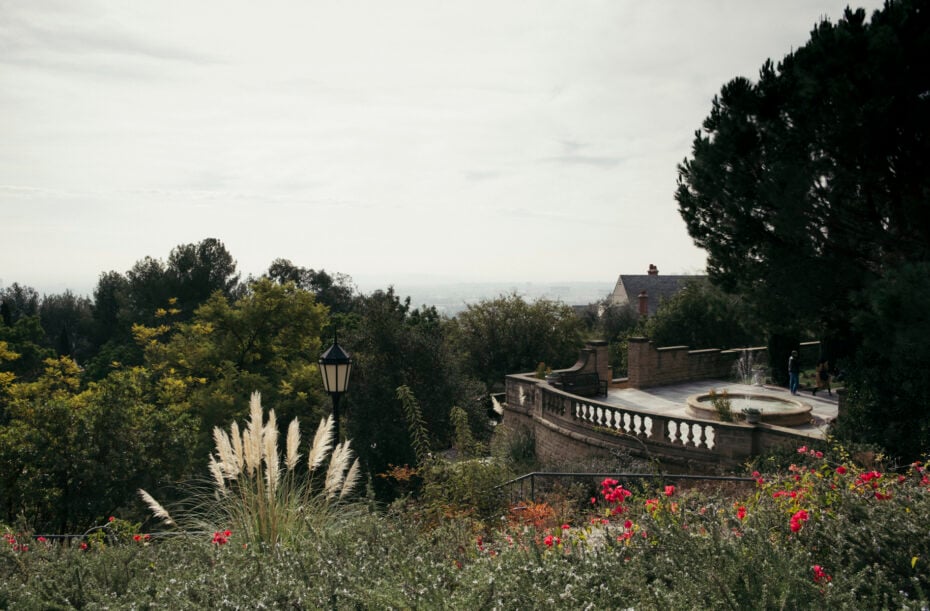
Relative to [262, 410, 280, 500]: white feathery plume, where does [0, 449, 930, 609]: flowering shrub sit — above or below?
below

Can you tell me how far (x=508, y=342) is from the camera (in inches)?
1167

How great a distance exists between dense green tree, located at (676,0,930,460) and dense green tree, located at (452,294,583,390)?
15.8 meters

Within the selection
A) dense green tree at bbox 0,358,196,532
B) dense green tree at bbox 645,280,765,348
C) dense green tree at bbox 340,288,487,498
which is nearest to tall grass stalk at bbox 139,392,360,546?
dense green tree at bbox 0,358,196,532

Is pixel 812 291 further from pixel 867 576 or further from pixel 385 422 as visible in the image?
pixel 385 422

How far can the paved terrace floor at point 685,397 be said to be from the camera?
1573 centimetres

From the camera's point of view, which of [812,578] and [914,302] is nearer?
[812,578]

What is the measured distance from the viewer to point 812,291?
39.6ft

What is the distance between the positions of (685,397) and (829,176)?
26.9 feet

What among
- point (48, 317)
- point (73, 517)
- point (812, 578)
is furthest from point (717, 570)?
point (48, 317)

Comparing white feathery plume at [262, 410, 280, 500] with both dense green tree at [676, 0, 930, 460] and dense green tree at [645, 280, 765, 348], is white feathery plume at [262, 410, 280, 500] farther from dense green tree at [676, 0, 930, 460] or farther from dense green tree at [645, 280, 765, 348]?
dense green tree at [645, 280, 765, 348]

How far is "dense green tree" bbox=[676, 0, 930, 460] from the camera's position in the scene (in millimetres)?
10594

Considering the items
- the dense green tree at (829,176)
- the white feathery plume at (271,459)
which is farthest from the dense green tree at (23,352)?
the dense green tree at (829,176)

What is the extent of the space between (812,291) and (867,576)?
960cm

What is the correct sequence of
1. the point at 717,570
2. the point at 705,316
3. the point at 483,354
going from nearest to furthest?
the point at 717,570 < the point at 705,316 < the point at 483,354
